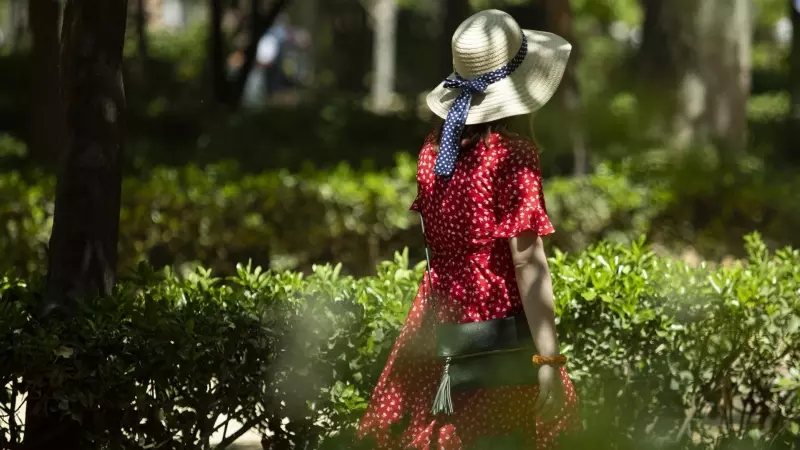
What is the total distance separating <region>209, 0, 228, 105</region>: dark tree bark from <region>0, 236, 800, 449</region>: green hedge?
10657 millimetres

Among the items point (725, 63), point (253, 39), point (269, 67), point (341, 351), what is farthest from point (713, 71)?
point (269, 67)

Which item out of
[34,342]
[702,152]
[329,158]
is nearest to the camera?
[34,342]

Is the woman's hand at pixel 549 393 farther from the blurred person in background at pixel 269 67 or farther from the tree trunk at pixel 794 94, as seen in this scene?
the blurred person in background at pixel 269 67

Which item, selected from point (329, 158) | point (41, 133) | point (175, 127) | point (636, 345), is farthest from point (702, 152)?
point (175, 127)

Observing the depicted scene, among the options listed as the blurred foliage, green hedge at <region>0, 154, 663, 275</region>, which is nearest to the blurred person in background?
the blurred foliage

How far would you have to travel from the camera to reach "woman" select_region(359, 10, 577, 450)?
3.76 metres

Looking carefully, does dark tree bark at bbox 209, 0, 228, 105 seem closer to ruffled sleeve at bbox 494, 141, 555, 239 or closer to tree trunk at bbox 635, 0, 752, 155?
tree trunk at bbox 635, 0, 752, 155

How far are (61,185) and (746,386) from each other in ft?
9.12

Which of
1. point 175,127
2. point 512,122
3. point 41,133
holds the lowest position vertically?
point 512,122

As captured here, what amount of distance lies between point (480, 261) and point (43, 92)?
8.55 meters

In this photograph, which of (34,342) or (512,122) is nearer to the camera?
(512,122)

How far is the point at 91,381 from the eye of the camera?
173 inches

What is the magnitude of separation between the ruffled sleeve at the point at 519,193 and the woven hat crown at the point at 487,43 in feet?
0.84

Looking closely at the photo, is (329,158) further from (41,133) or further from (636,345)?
(636,345)
